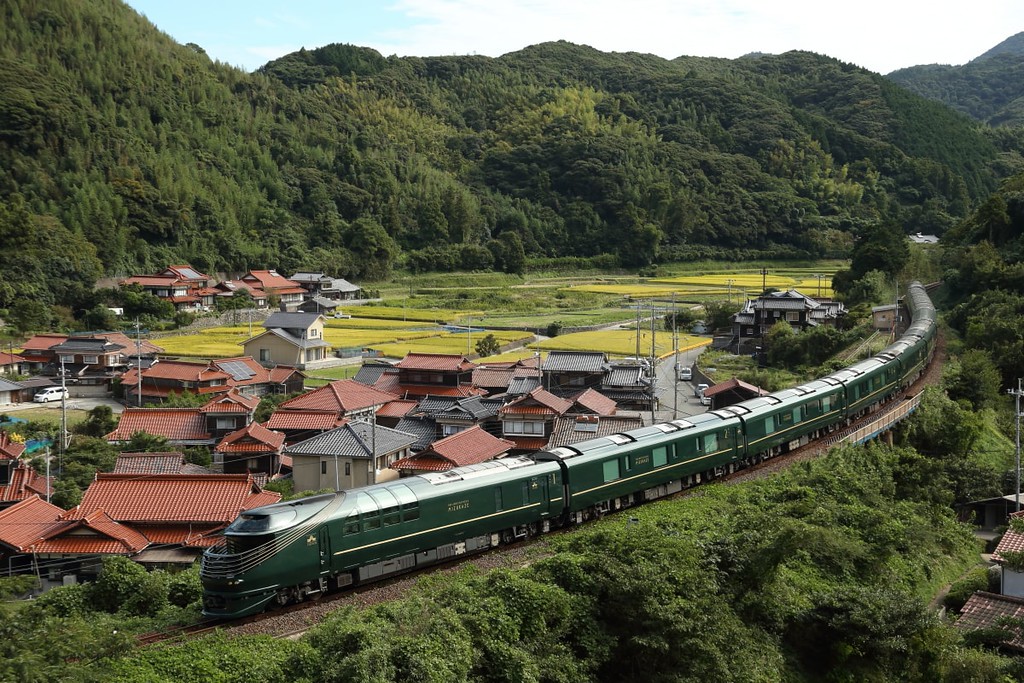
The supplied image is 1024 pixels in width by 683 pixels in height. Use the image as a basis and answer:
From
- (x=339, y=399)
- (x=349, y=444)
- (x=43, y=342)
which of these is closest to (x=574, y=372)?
(x=339, y=399)

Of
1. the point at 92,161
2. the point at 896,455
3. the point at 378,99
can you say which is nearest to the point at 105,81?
the point at 92,161

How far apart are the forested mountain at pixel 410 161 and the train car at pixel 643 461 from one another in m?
41.5

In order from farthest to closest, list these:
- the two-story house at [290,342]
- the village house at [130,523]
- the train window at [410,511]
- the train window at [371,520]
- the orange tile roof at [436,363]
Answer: the two-story house at [290,342] → the orange tile roof at [436,363] → the village house at [130,523] → the train window at [410,511] → the train window at [371,520]

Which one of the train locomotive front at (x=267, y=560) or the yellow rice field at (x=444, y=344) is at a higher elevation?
the train locomotive front at (x=267, y=560)

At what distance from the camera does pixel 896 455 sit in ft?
70.8

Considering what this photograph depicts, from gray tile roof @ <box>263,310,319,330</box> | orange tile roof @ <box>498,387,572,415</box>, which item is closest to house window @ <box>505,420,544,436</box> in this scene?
orange tile roof @ <box>498,387,572,415</box>

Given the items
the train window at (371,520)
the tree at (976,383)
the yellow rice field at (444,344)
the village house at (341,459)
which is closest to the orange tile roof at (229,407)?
the village house at (341,459)

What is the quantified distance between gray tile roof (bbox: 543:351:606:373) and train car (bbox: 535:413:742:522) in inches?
462

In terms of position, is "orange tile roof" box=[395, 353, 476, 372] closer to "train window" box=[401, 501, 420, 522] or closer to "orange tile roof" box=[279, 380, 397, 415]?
"orange tile roof" box=[279, 380, 397, 415]

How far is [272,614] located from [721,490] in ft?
30.5

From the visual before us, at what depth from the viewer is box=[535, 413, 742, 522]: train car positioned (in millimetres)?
14812

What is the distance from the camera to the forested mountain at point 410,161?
62875mm

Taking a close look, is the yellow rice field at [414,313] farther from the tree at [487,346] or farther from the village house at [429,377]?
the village house at [429,377]

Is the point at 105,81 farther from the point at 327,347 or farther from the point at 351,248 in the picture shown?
the point at 327,347
